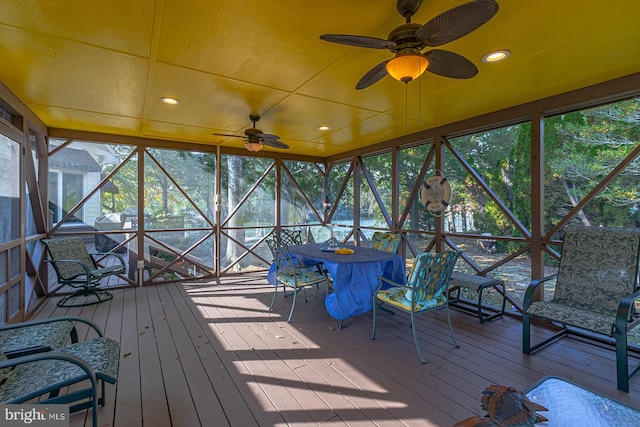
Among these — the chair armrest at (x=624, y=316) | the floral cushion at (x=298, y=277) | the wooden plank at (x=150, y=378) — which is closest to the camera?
the wooden plank at (x=150, y=378)

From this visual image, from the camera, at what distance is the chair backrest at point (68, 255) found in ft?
13.6

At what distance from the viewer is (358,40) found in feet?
5.47

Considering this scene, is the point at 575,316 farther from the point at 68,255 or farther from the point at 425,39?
the point at 68,255

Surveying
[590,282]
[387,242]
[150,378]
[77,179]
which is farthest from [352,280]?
[77,179]

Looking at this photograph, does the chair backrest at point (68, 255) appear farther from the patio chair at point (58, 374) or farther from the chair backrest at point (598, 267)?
the chair backrest at point (598, 267)

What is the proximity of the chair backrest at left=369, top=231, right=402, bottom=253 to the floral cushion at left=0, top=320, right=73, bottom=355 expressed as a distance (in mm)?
3721

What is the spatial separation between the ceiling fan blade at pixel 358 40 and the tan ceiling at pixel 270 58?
270 mm

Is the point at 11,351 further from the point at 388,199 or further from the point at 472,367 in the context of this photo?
A: the point at 388,199

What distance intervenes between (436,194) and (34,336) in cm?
450

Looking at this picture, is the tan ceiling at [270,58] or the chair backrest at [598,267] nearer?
the tan ceiling at [270,58]

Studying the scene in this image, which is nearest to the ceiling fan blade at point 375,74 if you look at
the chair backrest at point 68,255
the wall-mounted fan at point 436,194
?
the wall-mounted fan at point 436,194

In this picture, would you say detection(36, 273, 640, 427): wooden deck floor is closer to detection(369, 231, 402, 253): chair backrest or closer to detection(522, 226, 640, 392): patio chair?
detection(522, 226, 640, 392): patio chair

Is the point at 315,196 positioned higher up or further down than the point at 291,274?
higher up

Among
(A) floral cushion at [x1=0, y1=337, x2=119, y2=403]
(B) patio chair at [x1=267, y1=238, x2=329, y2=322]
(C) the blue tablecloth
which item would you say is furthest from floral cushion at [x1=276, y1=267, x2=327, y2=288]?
(A) floral cushion at [x1=0, y1=337, x2=119, y2=403]
